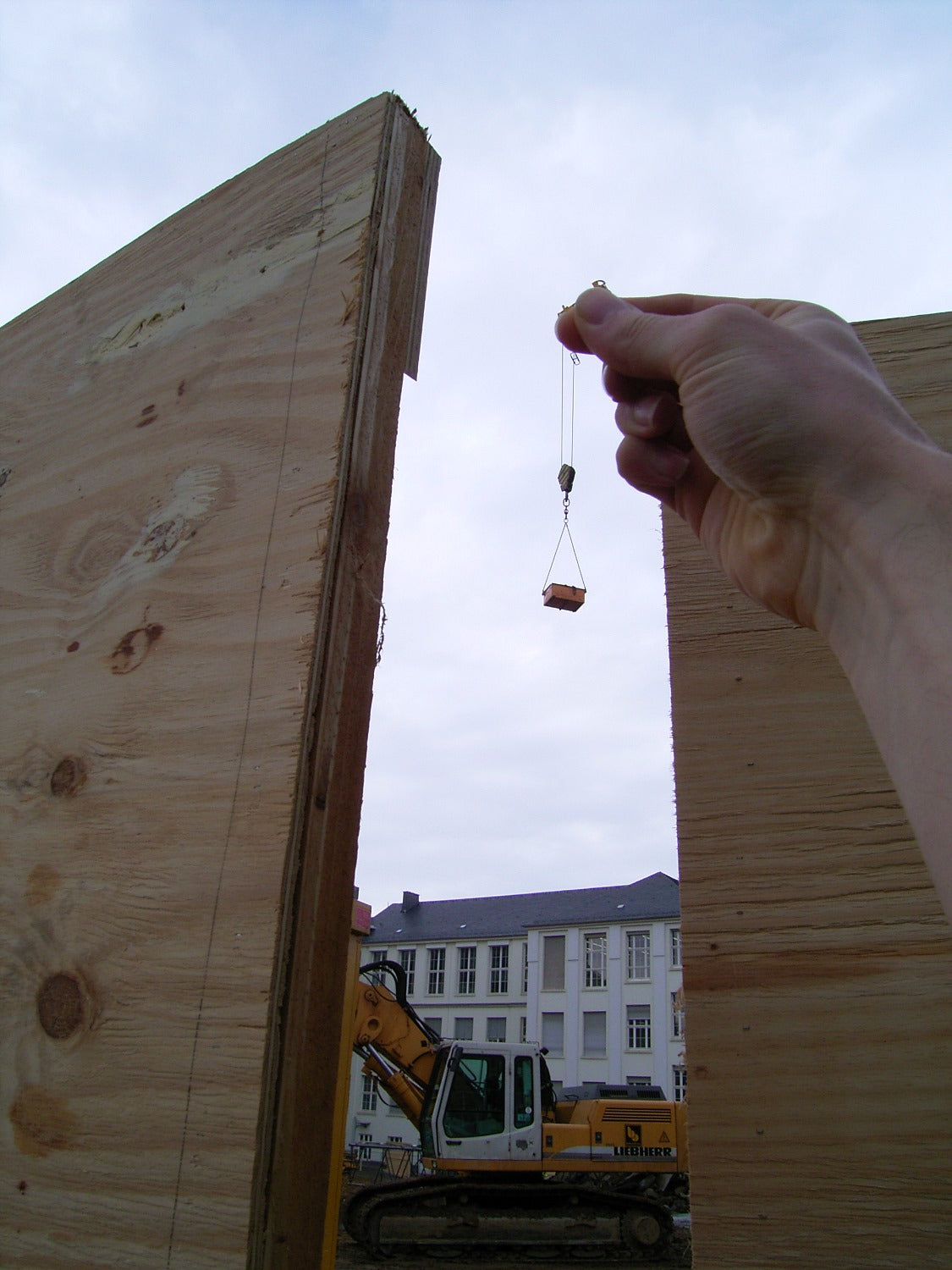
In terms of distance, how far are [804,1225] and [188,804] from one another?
0.89 metres

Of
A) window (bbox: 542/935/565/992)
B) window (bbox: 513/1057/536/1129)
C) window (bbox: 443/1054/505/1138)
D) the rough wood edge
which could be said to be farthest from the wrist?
window (bbox: 542/935/565/992)

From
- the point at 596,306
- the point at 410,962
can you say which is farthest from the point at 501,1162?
the point at 410,962

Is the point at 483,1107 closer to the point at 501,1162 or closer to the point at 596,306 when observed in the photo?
the point at 501,1162

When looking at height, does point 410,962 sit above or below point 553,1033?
above

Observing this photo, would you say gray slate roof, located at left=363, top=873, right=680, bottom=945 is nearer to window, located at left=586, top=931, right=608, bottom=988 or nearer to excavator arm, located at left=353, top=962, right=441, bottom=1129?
window, located at left=586, top=931, right=608, bottom=988

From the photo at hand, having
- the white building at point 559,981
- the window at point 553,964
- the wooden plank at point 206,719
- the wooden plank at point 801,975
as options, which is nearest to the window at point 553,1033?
the white building at point 559,981

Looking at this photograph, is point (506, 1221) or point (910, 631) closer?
point (910, 631)

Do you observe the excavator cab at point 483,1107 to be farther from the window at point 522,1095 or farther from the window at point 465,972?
the window at point 465,972

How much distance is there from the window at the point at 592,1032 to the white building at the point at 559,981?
0.04 m

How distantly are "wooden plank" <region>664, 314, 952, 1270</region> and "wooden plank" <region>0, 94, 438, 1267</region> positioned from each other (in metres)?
0.57

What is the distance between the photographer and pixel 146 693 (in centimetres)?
112

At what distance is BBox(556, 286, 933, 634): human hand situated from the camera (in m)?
0.81

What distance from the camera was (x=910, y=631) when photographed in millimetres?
697

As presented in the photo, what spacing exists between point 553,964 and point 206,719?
35662 millimetres
